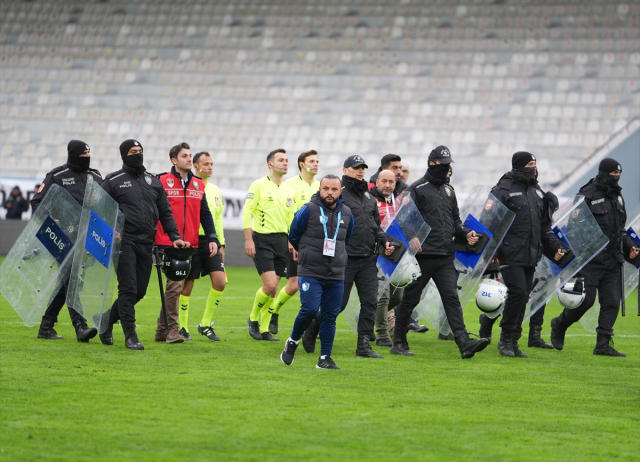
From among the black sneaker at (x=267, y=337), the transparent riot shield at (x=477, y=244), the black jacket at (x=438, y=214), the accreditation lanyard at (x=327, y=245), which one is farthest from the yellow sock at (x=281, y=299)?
the accreditation lanyard at (x=327, y=245)

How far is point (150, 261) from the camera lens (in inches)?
348

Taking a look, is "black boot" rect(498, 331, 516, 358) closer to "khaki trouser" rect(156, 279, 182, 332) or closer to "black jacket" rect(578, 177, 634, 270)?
"black jacket" rect(578, 177, 634, 270)

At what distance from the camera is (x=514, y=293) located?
9.36 m

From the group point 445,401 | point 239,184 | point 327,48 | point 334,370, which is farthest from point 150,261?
point 327,48

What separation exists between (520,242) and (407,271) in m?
1.17

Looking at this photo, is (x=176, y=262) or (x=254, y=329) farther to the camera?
(x=254, y=329)

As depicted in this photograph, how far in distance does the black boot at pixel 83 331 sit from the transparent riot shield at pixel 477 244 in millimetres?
3492

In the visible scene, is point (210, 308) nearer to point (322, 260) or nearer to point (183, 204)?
point (183, 204)

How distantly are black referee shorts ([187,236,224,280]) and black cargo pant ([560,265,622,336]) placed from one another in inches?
148

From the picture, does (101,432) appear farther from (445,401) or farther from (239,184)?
(239,184)

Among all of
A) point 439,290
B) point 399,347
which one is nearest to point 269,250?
point 399,347

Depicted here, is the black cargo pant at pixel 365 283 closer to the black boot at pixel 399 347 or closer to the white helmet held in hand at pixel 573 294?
the black boot at pixel 399 347

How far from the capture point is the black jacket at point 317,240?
26.3 ft

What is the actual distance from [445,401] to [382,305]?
3.53m
